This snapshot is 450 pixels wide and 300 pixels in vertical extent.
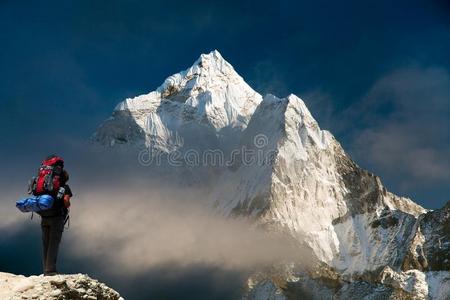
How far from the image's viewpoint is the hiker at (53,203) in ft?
70.1

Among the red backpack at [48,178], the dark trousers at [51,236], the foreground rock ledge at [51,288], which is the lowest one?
the foreground rock ledge at [51,288]

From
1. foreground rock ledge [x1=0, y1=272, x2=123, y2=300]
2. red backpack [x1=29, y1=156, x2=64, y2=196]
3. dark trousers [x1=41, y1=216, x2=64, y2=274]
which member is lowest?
foreground rock ledge [x1=0, y1=272, x2=123, y2=300]

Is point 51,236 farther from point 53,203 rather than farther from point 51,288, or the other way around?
point 51,288

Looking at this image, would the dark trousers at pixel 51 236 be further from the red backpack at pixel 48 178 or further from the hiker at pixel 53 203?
the red backpack at pixel 48 178

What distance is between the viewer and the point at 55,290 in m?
19.3

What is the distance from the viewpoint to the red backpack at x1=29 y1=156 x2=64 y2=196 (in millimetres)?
21406

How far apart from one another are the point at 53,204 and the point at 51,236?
3.57 feet

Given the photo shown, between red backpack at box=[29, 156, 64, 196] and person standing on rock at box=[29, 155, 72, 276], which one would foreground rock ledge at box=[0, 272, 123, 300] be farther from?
red backpack at box=[29, 156, 64, 196]

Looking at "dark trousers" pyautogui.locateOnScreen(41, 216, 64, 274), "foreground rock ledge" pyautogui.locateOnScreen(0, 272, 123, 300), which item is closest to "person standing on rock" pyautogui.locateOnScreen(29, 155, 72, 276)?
"dark trousers" pyautogui.locateOnScreen(41, 216, 64, 274)

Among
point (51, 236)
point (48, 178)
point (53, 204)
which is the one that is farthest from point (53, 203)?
point (51, 236)

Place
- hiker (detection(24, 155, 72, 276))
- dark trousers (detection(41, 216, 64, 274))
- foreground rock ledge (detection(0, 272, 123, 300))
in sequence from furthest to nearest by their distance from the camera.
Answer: dark trousers (detection(41, 216, 64, 274)) < hiker (detection(24, 155, 72, 276)) < foreground rock ledge (detection(0, 272, 123, 300))

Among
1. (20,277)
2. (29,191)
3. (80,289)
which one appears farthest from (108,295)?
(29,191)

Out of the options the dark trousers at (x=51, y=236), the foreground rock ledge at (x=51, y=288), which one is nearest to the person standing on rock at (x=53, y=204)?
the dark trousers at (x=51, y=236)

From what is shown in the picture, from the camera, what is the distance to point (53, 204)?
21359 mm
